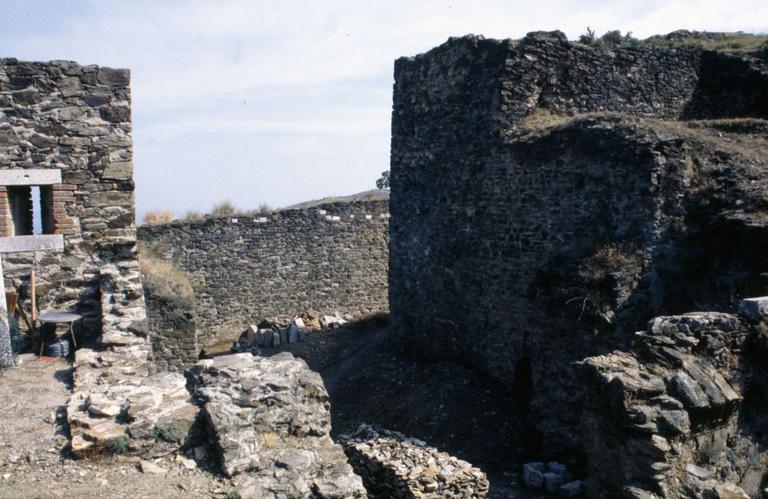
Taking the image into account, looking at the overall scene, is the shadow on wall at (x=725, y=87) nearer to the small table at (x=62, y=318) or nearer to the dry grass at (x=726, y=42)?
the dry grass at (x=726, y=42)

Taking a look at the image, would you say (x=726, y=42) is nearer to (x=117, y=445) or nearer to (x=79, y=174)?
(x=79, y=174)

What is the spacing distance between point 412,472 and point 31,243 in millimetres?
4876

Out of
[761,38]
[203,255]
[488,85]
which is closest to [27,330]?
[488,85]

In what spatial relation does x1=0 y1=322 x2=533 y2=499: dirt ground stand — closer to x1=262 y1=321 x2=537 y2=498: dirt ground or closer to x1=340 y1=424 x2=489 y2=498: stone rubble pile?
x1=262 y1=321 x2=537 y2=498: dirt ground

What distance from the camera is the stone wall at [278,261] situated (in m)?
17.8

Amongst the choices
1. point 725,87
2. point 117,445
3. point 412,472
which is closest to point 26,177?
point 117,445

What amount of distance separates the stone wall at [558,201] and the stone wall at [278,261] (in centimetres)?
562

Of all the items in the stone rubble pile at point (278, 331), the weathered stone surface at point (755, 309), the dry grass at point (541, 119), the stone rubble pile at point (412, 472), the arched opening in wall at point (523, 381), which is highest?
the dry grass at point (541, 119)

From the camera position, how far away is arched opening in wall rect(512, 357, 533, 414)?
10242 mm

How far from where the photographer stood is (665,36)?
628 inches

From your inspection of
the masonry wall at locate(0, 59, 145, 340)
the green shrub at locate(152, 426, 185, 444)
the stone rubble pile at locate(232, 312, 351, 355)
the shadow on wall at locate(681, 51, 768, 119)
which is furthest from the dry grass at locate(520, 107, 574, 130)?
the stone rubble pile at locate(232, 312, 351, 355)

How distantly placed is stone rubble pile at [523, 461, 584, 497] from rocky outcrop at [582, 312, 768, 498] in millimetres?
2794

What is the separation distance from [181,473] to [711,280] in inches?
260

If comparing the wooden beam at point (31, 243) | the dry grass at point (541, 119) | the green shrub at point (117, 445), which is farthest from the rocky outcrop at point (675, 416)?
the wooden beam at point (31, 243)
